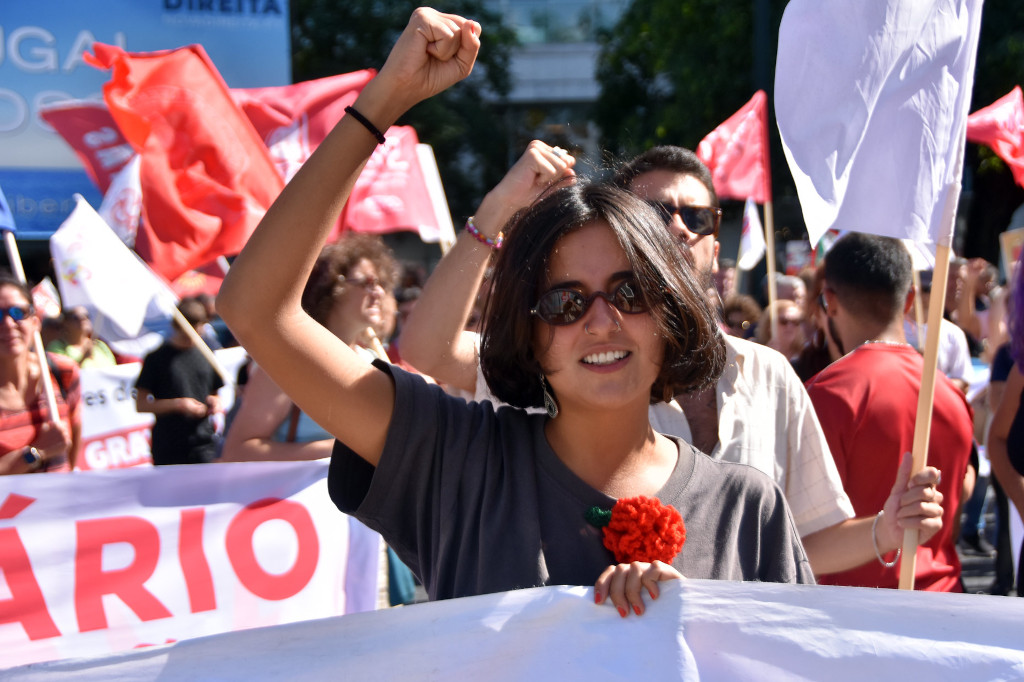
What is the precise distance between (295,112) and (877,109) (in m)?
5.82

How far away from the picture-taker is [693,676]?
1617 mm

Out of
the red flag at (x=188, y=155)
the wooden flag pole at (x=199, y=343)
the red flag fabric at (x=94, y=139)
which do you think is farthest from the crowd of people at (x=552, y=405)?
the red flag fabric at (x=94, y=139)

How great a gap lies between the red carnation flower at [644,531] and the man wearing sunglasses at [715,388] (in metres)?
0.70

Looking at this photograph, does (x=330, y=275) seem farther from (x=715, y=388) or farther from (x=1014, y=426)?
(x=1014, y=426)

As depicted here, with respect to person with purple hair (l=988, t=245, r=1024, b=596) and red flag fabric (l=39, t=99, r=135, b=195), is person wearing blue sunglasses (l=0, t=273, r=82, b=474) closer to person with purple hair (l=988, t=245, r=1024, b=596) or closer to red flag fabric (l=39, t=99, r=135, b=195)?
red flag fabric (l=39, t=99, r=135, b=195)

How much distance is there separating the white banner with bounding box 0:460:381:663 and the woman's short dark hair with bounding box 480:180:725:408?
71.6 inches

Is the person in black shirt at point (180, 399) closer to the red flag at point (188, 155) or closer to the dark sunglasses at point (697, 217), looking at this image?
the red flag at point (188, 155)

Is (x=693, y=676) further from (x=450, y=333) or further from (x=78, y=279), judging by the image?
(x=78, y=279)

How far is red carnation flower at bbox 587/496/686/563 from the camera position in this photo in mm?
1611

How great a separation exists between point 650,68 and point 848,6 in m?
25.0

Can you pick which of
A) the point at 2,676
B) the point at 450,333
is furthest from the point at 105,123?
the point at 2,676

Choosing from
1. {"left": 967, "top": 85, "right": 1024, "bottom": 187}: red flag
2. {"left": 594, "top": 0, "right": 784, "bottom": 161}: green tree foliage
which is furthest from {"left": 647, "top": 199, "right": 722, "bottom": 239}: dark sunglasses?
{"left": 594, "top": 0, "right": 784, "bottom": 161}: green tree foliage

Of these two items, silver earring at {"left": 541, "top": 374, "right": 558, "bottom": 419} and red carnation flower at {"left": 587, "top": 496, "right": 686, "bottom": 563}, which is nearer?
red carnation flower at {"left": 587, "top": 496, "right": 686, "bottom": 563}

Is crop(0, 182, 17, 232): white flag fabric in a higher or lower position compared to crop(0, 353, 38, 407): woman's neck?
higher
